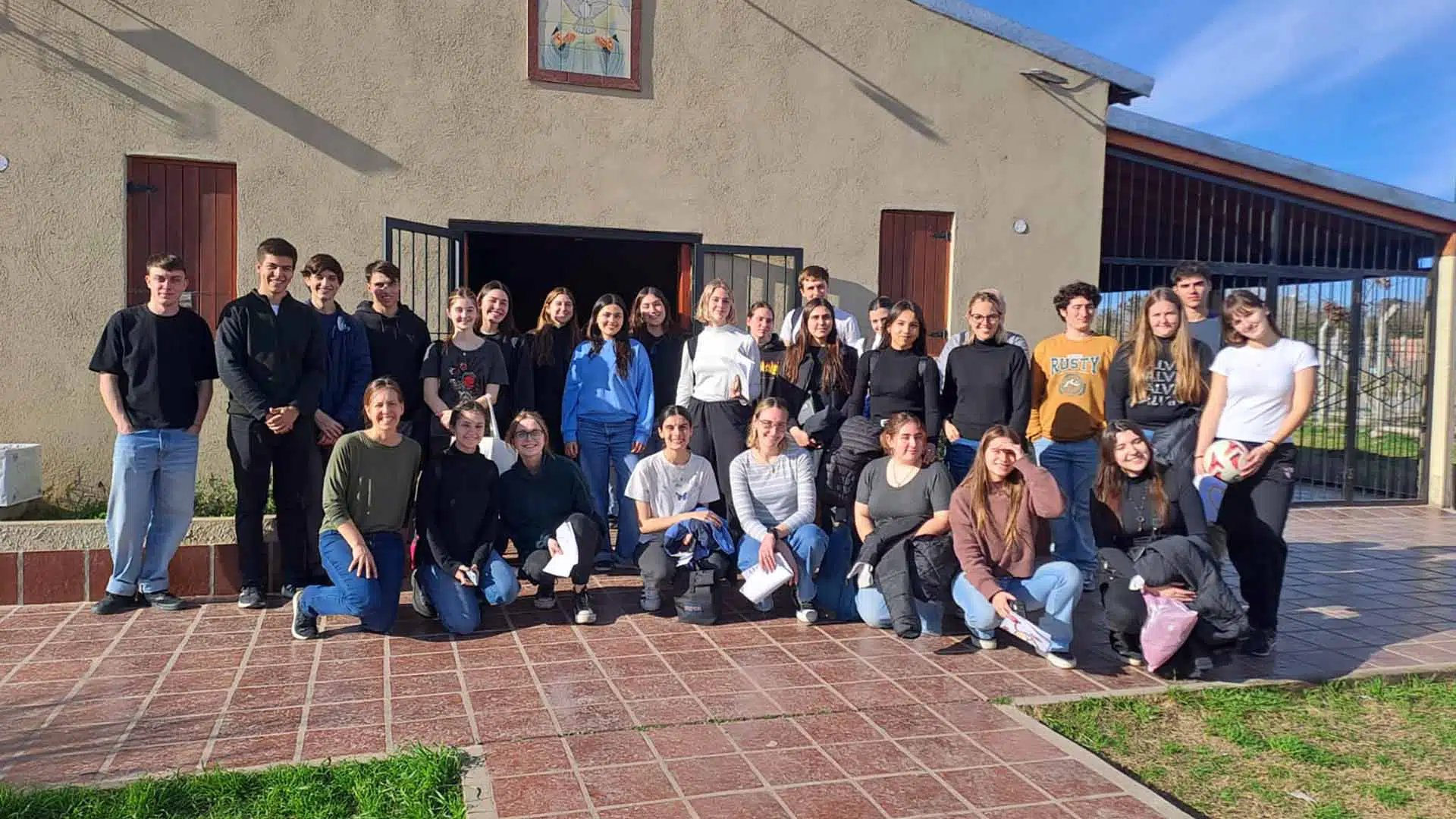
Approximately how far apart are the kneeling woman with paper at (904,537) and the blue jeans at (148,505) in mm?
3384

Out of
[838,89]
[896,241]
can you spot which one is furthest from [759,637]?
[838,89]

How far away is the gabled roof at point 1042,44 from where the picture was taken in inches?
320

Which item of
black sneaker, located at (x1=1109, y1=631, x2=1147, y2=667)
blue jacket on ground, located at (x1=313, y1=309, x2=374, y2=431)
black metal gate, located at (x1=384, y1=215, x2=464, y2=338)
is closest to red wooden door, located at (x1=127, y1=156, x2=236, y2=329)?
black metal gate, located at (x1=384, y1=215, x2=464, y2=338)

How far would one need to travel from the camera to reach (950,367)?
5.54 m

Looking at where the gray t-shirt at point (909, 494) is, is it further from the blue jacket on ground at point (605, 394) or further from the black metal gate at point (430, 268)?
the black metal gate at point (430, 268)

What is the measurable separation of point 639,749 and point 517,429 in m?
2.16

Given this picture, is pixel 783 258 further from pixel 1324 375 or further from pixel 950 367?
pixel 1324 375

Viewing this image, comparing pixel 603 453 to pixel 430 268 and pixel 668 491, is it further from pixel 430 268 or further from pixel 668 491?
pixel 430 268

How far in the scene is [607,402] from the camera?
585cm

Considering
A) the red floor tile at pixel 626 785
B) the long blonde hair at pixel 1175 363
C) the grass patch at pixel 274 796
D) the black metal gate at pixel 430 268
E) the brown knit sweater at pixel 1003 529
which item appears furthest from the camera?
the black metal gate at pixel 430 268

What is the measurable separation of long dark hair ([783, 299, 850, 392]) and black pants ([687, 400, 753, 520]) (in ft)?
1.15

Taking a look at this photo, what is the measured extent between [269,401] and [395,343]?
2.42 ft

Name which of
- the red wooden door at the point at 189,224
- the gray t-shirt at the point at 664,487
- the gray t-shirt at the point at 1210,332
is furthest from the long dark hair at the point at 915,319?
the red wooden door at the point at 189,224

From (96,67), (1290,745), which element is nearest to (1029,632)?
(1290,745)
